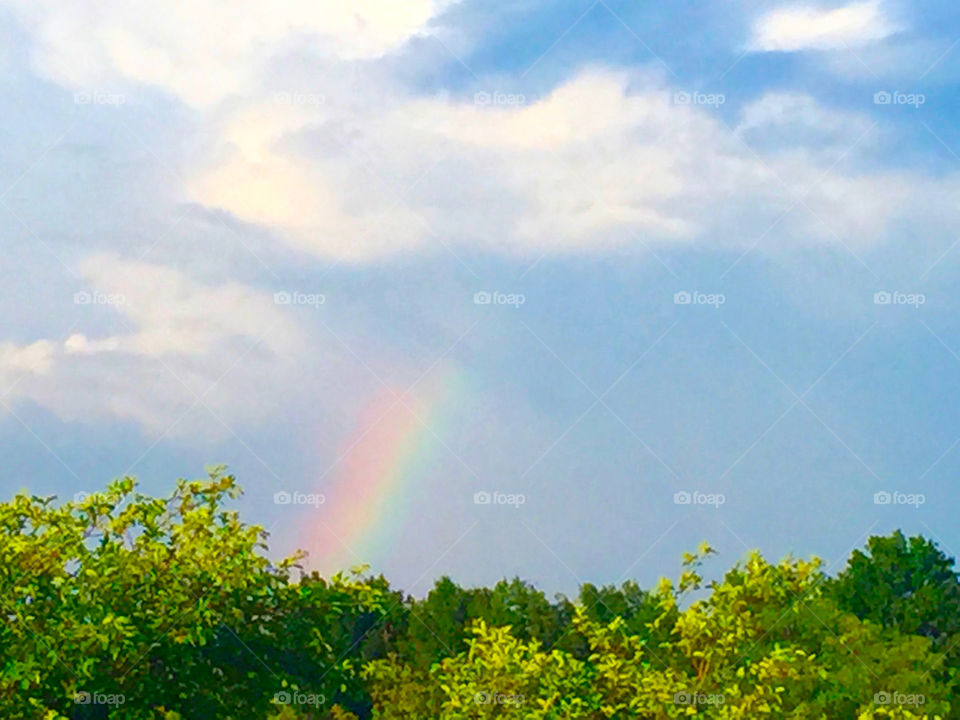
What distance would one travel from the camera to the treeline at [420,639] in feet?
69.6

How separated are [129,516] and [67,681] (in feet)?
9.40

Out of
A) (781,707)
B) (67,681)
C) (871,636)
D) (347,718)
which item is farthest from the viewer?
(347,718)

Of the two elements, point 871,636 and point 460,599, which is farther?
point 460,599

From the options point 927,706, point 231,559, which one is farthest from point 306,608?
point 927,706

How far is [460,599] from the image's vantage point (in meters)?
59.5

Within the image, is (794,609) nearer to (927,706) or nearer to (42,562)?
(927,706)
